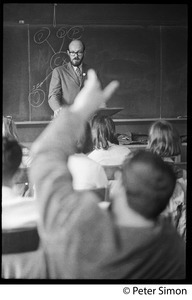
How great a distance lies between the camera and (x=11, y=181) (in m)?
2.53

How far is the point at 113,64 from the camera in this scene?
2641 millimetres

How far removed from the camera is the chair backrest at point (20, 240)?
2.36 metres

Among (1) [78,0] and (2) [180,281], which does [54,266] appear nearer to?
(2) [180,281]

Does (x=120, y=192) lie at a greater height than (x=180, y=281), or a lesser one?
greater

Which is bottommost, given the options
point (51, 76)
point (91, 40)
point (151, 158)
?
point (151, 158)

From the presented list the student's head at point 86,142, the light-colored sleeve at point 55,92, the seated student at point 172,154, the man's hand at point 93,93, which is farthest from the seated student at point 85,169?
the seated student at point 172,154

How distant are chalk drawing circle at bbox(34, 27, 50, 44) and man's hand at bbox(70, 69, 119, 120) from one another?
34cm

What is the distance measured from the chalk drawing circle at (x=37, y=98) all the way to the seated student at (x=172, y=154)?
69 centimetres

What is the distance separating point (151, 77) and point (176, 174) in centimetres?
62

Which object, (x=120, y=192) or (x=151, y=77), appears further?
(x=151, y=77)

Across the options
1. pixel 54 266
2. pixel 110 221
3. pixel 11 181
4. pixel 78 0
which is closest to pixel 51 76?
pixel 78 0

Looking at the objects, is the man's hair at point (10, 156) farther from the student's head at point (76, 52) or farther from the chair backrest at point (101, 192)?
the student's head at point (76, 52)

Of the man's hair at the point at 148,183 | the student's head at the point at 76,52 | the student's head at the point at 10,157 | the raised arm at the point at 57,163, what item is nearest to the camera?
the raised arm at the point at 57,163

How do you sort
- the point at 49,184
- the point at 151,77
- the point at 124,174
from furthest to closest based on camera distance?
the point at 151,77, the point at 124,174, the point at 49,184
